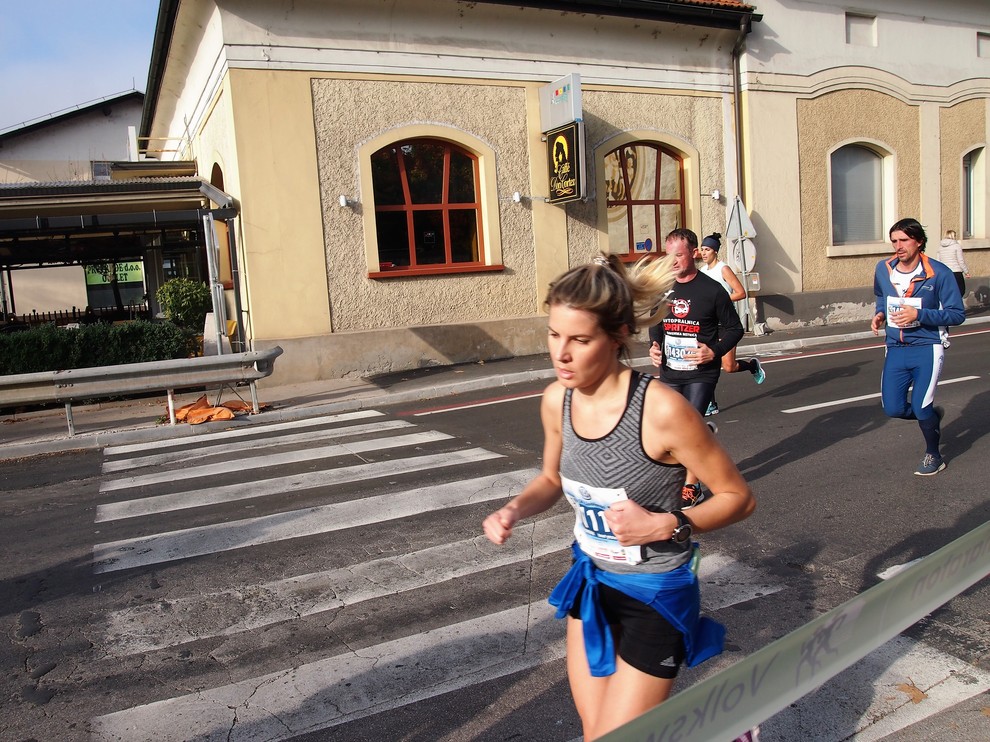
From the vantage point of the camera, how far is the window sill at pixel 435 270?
14.2 metres

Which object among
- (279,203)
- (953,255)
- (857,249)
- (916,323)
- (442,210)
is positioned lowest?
(916,323)

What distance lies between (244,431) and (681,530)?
8643 mm

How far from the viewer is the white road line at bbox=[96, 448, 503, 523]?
654 centimetres

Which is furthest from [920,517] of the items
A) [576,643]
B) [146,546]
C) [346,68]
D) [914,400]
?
[346,68]

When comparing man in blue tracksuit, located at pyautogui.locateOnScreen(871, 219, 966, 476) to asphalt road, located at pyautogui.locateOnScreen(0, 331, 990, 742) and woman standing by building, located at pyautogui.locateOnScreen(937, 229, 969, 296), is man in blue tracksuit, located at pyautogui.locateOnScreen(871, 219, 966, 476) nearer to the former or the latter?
asphalt road, located at pyautogui.locateOnScreen(0, 331, 990, 742)

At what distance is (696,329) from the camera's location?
617cm

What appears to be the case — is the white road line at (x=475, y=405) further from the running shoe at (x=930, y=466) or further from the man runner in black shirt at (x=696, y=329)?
the running shoe at (x=930, y=466)

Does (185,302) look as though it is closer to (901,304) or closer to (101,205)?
(101,205)

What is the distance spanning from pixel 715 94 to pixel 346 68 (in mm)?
7858

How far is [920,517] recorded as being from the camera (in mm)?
5316

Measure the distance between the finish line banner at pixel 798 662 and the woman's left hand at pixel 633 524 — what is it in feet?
1.54

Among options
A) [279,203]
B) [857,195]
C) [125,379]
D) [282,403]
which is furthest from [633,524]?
[857,195]

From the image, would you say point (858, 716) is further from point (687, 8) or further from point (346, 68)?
point (687, 8)

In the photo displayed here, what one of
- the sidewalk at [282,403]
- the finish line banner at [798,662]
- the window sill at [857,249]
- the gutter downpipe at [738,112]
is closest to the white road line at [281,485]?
the sidewalk at [282,403]
